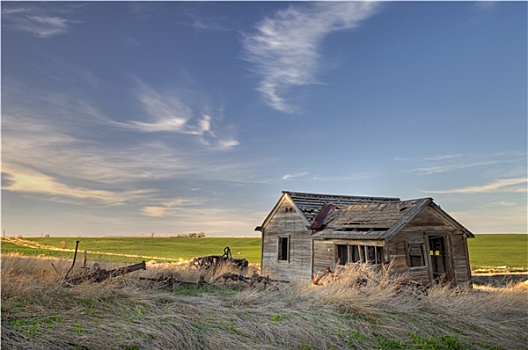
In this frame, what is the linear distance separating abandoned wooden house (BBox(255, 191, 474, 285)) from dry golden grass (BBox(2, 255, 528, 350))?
431cm

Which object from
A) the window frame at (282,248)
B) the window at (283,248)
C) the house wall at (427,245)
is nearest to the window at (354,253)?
the house wall at (427,245)

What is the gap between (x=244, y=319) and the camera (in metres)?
6.94

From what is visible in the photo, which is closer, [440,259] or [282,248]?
[440,259]

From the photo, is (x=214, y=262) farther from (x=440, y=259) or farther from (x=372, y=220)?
(x=440, y=259)

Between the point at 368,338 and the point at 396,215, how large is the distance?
8.48 meters


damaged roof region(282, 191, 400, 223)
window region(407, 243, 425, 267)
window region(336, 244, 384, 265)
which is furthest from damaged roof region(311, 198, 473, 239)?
window region(407, 243, 425, 267)

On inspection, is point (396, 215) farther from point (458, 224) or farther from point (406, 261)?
point (458, 224)

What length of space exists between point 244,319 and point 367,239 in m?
8.51

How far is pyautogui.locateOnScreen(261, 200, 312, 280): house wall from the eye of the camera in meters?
18.0

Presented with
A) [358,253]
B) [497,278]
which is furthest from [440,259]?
[497,278]

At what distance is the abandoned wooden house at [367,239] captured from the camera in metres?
14.0

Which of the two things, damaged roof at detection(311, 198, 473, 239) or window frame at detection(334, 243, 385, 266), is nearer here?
damaged roof at detection(311, 198, 473, 239)

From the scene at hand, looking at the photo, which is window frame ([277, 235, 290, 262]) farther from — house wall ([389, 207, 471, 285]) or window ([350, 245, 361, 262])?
house wall ([389, 207, 471, 285])

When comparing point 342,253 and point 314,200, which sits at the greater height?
point 314,200
